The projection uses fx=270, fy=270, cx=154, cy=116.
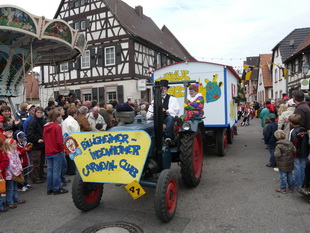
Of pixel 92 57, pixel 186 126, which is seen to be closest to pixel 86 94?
pixel 92 57

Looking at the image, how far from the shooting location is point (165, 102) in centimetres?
505

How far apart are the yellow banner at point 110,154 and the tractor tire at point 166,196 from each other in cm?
32

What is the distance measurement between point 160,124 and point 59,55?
→ 9573 mm

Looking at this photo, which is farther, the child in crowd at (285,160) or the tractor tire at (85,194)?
the child in crowd at (285,160)

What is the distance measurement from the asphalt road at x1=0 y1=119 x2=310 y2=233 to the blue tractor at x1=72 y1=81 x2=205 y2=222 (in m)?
0.22

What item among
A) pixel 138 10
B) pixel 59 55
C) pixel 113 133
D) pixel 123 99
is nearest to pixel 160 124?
pixel 113 133

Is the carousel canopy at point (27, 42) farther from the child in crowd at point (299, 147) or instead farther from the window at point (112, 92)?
the window at point (112, 92)

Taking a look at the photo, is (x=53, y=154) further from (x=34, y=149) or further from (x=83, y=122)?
(x=83, y=122)

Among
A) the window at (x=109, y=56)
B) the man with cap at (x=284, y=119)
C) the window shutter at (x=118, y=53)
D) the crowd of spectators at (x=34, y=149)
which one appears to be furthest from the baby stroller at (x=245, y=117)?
the crowd of spectators at (x=34, y=149)

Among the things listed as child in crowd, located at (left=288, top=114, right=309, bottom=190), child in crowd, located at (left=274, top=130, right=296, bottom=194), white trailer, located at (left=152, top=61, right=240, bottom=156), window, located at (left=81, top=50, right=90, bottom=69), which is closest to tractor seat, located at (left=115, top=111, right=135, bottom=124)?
child in crowd, located at (left=274, top=130, right=296, bottom=194)

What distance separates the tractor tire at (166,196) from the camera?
11.3ft

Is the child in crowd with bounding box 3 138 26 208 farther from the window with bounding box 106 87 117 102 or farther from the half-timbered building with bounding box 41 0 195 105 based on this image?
the window with bounding box 106 87 117 102

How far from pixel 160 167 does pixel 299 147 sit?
246 centimetres

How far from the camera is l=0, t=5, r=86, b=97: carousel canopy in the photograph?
7.92 meters
